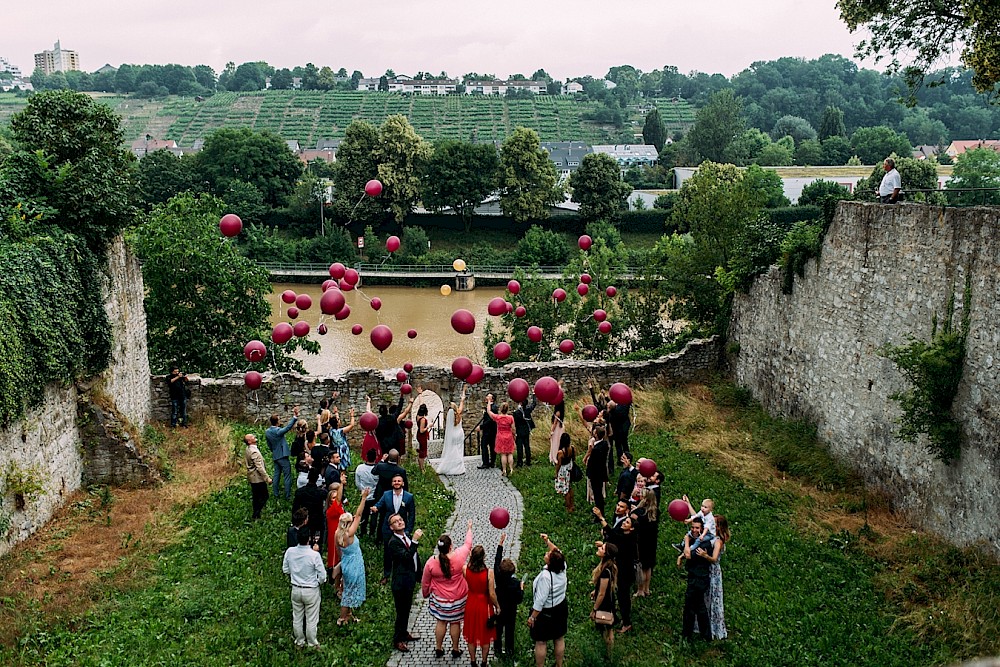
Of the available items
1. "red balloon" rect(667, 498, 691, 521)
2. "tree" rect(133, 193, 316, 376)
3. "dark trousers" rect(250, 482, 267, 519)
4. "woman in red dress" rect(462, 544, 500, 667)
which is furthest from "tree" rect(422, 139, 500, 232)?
"woman in red dress" rect(462, 544, 500, 667)

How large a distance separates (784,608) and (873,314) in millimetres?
5077

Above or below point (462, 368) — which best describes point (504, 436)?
below

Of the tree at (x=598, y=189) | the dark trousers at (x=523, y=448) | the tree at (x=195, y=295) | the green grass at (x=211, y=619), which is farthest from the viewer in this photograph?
the tree at (x=598, y=189)

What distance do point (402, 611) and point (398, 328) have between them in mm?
26995

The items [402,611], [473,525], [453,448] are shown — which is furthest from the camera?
[453,448]

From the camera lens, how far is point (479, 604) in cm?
715

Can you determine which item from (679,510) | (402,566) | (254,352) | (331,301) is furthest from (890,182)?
(254,352)

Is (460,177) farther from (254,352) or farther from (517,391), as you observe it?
(517,391)

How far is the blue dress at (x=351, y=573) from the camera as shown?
26.1 ft

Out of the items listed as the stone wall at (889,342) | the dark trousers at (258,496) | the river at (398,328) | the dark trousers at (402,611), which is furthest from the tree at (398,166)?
the dark trousers at (402,611)

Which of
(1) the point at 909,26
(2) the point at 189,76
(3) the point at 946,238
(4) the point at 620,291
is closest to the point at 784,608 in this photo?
(3) the point at 946,238

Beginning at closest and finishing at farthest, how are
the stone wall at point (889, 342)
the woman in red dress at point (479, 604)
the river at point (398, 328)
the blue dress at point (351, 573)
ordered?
the woman in red dress at point (479, 604), the blue dress at point (351, 573), the stone wall at point (889, 342), the river at point (398, 328)

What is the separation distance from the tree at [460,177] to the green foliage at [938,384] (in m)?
43.6

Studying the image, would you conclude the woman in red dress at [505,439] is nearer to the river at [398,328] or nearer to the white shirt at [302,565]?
the white shirt at [302,565]
